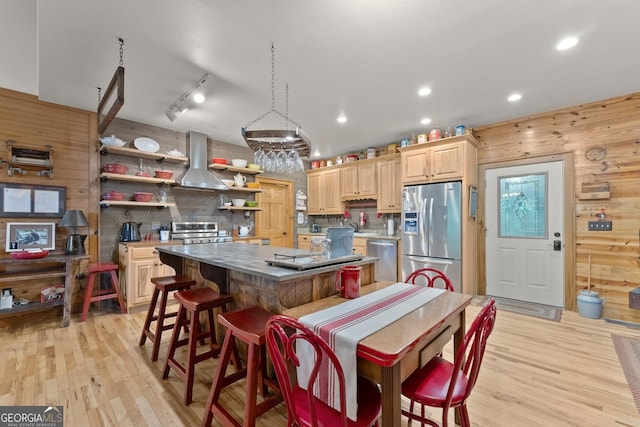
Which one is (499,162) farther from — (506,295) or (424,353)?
(424,353)

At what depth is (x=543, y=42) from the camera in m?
2.22

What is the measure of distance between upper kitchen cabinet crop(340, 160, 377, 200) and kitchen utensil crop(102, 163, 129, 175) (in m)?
3.72

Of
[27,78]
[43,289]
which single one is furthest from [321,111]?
[43,289]

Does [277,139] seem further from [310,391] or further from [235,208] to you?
[235,208]

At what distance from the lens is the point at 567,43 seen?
87.8 inches

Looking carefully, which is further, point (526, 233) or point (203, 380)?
point (526, 233)

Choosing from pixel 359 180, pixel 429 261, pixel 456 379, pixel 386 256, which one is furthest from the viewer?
pixel 359 180

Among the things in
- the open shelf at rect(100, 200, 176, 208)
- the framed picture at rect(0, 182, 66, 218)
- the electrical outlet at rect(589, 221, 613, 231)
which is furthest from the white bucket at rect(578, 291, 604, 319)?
the framed picture at rect(0, 182, 66, 218)

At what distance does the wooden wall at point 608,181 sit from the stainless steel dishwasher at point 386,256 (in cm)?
227

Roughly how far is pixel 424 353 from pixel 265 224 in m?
4.81

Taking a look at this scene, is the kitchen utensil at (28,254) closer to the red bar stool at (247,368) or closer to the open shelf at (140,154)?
the open shelf at (140,154)

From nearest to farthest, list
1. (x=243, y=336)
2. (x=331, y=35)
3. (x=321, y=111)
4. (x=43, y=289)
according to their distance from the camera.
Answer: (x=243, y=336) < (x=331, y=35) < (x=43, y=289) < (x=321, y=111)

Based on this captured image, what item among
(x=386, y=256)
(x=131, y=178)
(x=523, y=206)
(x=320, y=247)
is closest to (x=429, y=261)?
(x=386, y=256)

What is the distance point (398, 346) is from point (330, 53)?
7.57ft
